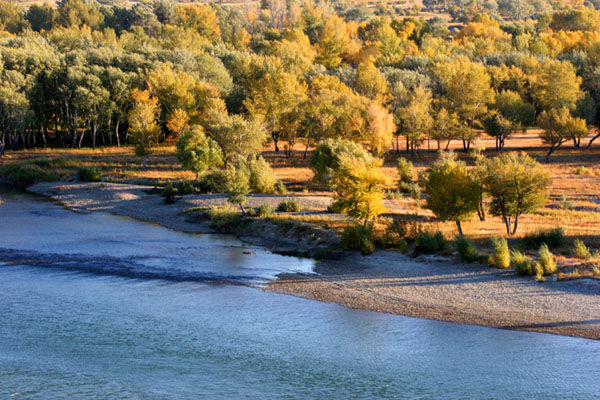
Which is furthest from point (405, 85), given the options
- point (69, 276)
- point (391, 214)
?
point (69, 276)

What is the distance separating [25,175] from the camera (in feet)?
214

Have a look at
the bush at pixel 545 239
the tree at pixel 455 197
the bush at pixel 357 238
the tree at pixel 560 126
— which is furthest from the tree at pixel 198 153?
the tree at pixel 560 126

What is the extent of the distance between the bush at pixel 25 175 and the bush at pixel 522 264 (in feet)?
165

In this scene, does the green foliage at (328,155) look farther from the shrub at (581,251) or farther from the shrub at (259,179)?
the shrub at (581,251)

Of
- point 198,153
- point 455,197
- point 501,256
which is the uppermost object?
point 198,153

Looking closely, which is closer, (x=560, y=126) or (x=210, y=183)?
(x=210, y=183)

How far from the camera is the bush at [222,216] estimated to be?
44938 mm

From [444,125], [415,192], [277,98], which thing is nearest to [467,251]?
[415,192]

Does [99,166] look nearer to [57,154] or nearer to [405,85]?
[57,154]

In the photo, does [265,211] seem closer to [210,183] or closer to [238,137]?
[210,183]

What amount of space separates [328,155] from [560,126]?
3457 cm

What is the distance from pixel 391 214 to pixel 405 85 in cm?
5316

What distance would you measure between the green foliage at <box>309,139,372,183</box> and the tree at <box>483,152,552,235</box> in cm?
1744

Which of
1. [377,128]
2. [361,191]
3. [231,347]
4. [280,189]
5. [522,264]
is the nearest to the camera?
[231,347]
